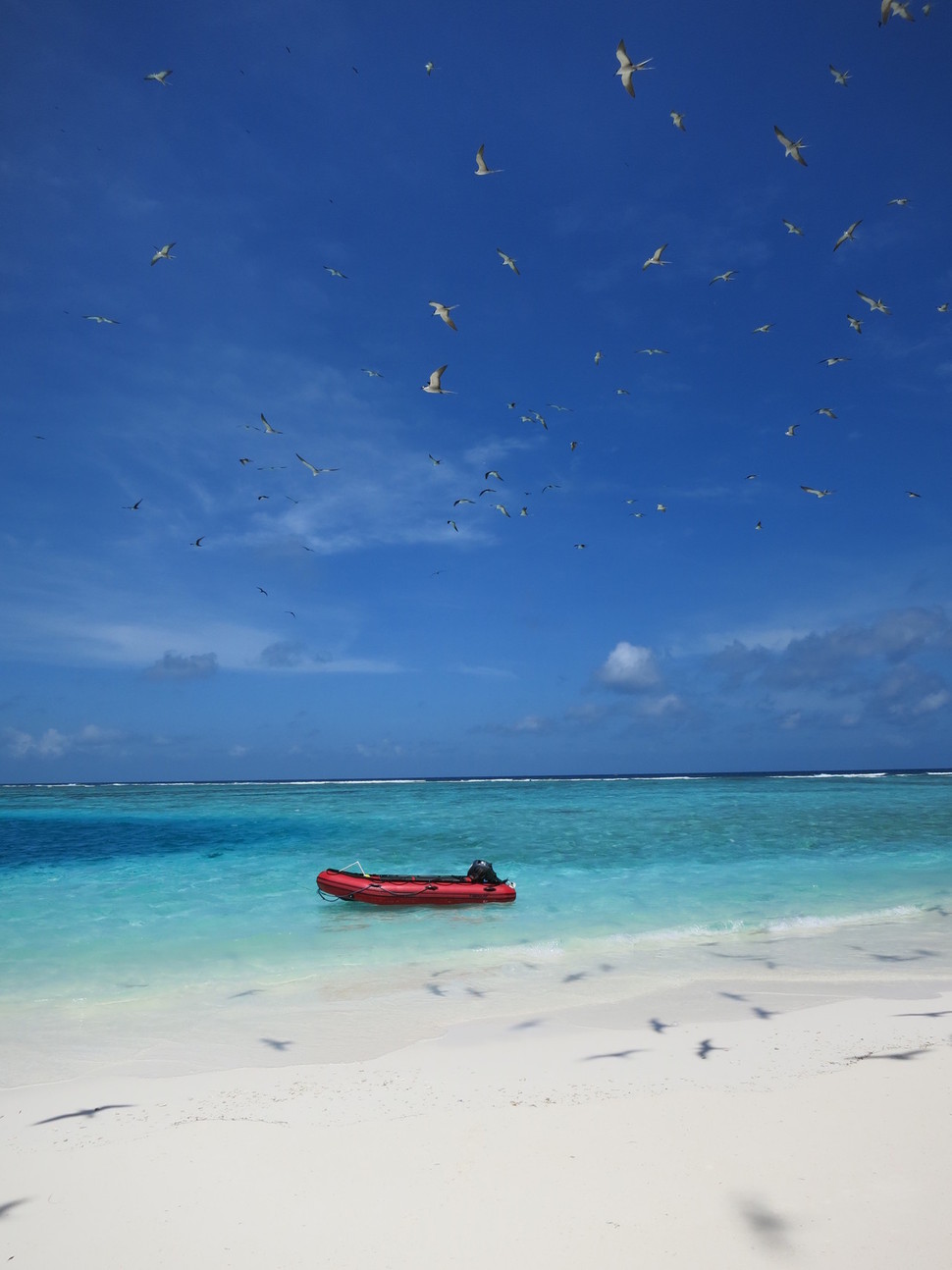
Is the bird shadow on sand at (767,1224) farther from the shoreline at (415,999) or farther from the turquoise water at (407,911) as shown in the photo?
the turquoise water at (407,911)

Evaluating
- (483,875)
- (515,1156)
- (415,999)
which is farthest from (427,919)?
(515,1156)

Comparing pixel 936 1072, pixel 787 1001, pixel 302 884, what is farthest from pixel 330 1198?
pixel 302 884

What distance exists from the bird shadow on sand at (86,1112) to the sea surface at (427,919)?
196 cm

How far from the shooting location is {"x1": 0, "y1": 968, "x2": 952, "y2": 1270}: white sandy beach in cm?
454

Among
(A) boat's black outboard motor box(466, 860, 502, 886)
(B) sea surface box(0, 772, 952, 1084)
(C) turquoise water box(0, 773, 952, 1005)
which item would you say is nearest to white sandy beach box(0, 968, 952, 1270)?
(B) sea surface box(0, 772, 952, 1084)

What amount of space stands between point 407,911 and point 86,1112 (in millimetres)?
11022

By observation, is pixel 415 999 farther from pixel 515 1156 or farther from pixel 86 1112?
pixel 515 1156

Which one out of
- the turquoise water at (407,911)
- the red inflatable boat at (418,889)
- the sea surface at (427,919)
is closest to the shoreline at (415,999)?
the sea surface at (427,919)

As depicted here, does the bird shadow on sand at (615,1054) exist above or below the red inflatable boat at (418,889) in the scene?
above

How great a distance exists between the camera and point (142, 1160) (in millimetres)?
5797

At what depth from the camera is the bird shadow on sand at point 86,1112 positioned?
22.1 feet

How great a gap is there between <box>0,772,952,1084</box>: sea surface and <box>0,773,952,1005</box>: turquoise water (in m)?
0.08

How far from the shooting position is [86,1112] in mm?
6859

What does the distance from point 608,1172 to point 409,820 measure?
38.6m
